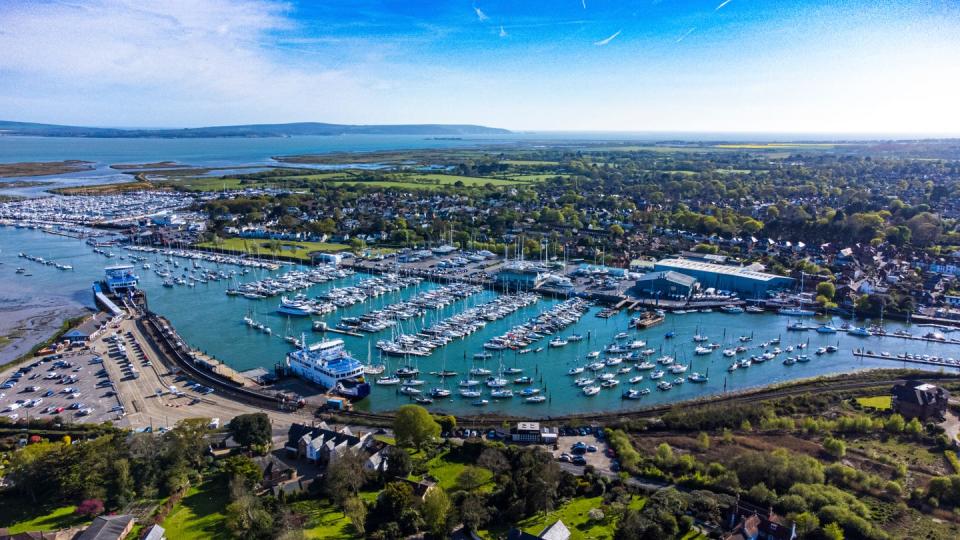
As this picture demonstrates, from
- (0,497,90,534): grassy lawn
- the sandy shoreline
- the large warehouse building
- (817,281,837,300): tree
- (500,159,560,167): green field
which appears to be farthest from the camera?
(500,159,560,167): green field

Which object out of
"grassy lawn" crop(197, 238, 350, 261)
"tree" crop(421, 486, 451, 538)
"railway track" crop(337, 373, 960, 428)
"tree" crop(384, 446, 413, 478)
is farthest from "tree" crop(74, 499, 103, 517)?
"grassy lawn" crop(197, 238, 350, 261)

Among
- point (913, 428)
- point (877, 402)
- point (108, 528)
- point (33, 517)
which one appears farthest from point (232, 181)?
point (913, 428)

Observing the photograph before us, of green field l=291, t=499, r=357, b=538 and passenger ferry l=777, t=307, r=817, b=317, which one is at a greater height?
passenger ferry l=777, t=307, r=817, b=317

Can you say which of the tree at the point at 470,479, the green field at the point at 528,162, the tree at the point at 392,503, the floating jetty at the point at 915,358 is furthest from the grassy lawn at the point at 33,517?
the green field at the point at 528,162

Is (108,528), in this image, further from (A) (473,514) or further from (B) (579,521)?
(B) (579,521)

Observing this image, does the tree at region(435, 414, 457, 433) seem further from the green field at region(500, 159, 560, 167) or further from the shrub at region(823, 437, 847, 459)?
the green field at region(500, 159, 560, 167)

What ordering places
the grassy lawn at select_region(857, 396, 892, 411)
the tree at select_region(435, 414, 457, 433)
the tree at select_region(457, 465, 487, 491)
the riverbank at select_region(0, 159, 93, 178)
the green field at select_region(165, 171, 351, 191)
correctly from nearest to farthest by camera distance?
1. the tree at select_region(457, 465, 487, 491)
2. the tree at select_region(435, 414, 457, 433)
3. the grassy lawn at select_region(857, 396, 892, 411)
4. the green field at select_region(165, 171, 351, 191)
5. the riverbank at select_region(0, 159, 93, 178)
